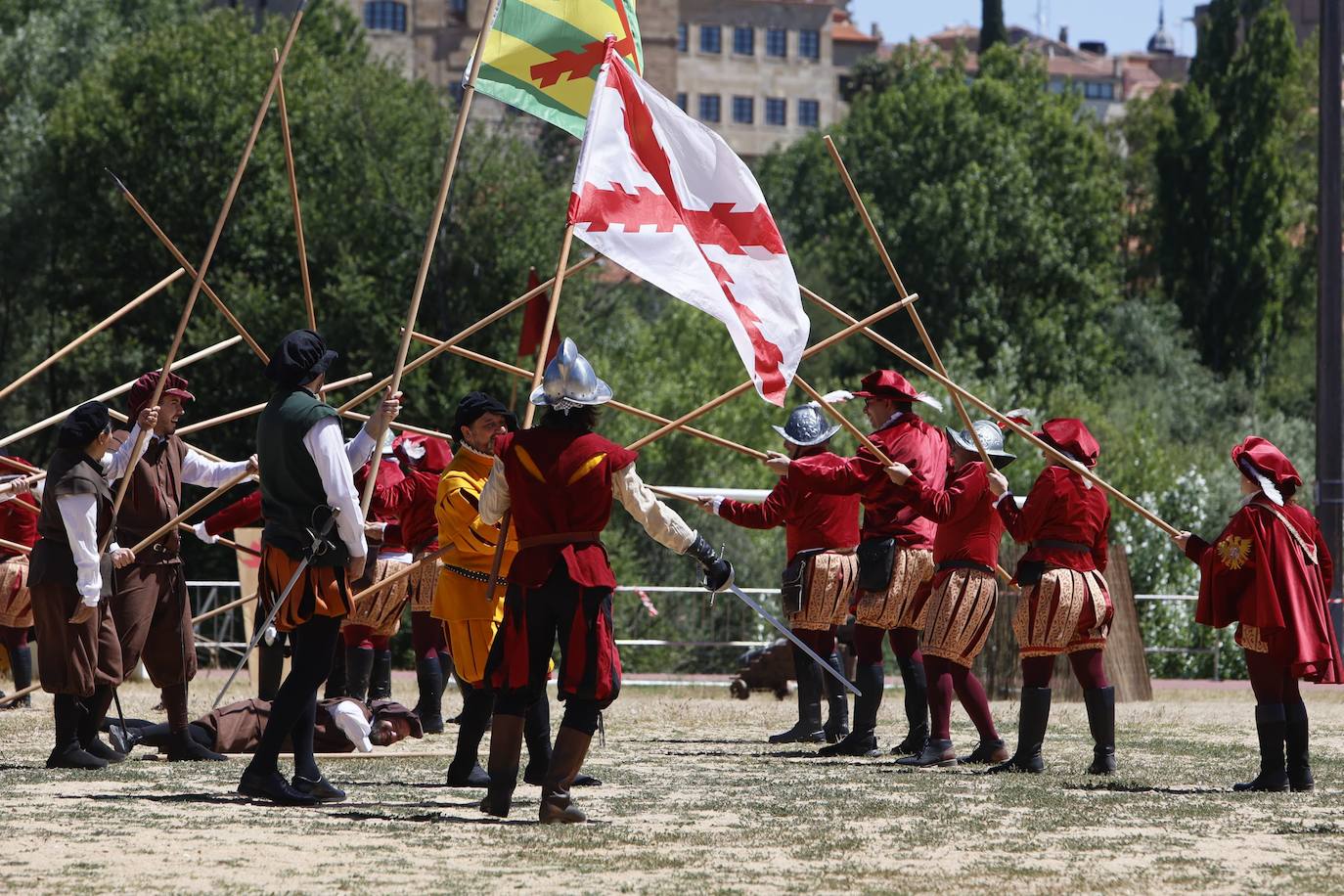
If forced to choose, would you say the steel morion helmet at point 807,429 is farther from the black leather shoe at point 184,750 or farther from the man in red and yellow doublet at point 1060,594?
the black leather shoe at point 184,750

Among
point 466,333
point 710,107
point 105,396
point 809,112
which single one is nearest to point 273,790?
point 466,333

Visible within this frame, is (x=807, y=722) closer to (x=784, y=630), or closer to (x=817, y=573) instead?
(x=817, y=573)

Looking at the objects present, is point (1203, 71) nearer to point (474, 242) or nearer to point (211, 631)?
point (474, 242)

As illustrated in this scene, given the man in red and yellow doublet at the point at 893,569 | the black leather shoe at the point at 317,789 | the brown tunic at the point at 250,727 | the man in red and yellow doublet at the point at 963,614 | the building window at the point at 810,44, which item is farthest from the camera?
the building window at the point at 810,44

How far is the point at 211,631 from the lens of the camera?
2580 centimetres

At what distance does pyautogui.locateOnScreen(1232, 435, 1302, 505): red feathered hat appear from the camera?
31.9 ft

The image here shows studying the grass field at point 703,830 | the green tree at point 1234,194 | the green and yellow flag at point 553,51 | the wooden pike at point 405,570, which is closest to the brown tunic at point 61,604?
the grass field at point 703,830

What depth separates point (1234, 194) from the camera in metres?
49.8

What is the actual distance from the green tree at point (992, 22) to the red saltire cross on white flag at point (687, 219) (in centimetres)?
6949

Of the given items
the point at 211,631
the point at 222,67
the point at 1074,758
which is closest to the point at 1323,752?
the point at 1074,758

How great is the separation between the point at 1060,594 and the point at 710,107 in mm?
84093

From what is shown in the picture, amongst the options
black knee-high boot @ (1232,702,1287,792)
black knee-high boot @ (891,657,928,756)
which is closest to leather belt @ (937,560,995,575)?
black knee-high boot @ (891,657,928,756)

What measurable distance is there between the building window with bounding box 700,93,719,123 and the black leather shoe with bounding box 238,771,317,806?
85.1 meters

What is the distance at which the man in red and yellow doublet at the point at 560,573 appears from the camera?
8031 millimetres
